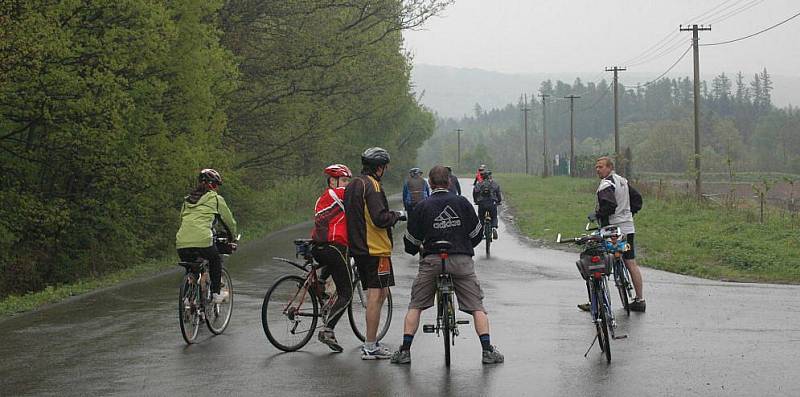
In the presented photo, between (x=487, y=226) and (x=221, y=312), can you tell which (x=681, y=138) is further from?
(x=221, y=312)

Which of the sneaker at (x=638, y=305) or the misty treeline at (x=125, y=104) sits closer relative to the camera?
the sneaker at (x=638, y=305)

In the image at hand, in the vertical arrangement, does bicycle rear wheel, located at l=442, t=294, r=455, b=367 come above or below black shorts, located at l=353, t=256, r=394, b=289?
below

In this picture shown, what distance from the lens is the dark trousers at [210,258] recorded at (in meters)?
10.3

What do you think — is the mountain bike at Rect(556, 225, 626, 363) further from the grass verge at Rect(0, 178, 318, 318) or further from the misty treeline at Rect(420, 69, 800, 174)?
the misty treeline at Rect(420, 69, 800, 174)

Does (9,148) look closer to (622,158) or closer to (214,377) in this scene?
(214,377)

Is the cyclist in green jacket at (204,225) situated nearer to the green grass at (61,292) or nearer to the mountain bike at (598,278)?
the mountain bike at (598,278)

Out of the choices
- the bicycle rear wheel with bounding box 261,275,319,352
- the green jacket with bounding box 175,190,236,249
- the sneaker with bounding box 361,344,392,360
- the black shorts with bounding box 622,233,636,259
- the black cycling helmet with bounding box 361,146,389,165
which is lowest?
the sneaker with bounding box 361,344,392,360

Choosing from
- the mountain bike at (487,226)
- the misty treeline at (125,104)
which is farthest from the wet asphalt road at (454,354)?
the mountain bike at (487,226)

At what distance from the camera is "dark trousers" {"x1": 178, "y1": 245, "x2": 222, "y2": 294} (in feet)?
33.7

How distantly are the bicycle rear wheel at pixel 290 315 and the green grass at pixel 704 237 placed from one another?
9224mm

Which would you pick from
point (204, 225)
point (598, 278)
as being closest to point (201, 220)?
point (204, 225)

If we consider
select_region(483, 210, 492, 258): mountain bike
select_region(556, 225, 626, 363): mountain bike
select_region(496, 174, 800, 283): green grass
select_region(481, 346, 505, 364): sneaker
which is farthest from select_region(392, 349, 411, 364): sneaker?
select_region(483, 210, 492, 258): mountain bike

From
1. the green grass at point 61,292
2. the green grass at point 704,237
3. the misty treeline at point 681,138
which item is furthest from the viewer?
the misty treeline at point 681,138

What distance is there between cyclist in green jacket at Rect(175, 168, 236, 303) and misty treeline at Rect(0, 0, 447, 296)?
714cm
